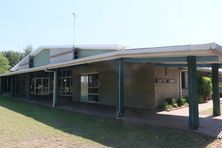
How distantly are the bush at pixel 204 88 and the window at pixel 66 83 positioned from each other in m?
10.3

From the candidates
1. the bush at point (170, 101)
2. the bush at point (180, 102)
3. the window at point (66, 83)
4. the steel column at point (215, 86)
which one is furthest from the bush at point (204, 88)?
the window at point (66, 83)

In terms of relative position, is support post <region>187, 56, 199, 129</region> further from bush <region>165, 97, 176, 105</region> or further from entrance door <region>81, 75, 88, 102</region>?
entrance door <region>81, 75, 88, 102</region>

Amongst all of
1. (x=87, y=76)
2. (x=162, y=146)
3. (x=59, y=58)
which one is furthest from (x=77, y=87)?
(x=162, y=146)

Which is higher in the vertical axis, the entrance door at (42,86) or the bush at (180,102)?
the entrance door at (42,86)

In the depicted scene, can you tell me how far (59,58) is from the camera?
23.0 meters

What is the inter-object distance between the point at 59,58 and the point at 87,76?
5299 mm

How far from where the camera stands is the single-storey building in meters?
8.78

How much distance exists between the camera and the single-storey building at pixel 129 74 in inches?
346

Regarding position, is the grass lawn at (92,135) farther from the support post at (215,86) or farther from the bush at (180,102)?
the bush at (180,102)

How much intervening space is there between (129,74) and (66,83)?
27.7 ft

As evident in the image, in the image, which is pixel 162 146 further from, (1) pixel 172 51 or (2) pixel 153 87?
(2) pixel 153 87

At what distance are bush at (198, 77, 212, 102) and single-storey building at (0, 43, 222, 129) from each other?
125 cm

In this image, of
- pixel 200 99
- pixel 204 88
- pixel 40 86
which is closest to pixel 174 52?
pixel 200 99

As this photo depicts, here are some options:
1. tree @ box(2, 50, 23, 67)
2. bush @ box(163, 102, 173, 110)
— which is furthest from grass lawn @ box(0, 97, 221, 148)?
tree @ box(2, 50, 23, 67)
